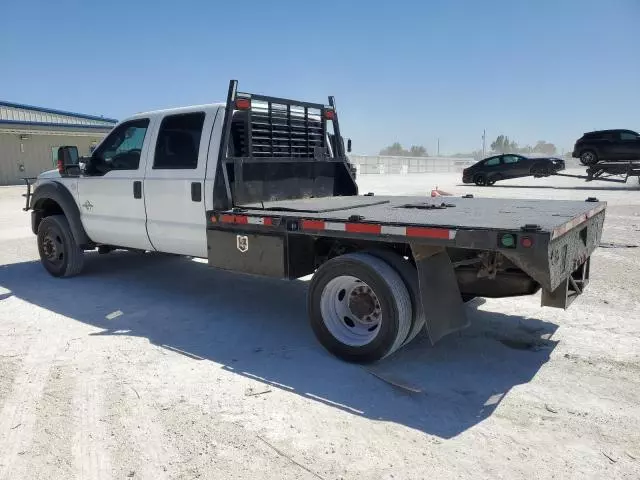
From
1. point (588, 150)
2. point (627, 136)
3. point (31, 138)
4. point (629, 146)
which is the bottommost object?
point (588, 150)

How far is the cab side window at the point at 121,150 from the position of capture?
622 cm

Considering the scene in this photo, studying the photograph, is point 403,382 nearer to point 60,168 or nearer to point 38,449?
point 38,449

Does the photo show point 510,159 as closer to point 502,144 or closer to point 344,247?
point 344,247

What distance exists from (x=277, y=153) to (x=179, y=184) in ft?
3.67

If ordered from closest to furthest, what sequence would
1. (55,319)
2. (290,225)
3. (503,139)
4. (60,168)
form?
(290,225), (55,319), (60,168), (503,139)

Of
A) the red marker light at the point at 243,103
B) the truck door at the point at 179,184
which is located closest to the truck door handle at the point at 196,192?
the truck door at the point at 179,184

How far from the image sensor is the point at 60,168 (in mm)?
6871

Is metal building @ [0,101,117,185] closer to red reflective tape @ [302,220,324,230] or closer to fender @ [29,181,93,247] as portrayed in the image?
fender @ [29,181,93,247]

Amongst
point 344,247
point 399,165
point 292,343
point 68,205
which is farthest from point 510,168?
point 399,165

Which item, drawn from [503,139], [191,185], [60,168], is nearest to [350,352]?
[191,185]

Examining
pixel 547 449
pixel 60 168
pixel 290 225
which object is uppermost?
pixel 60 168

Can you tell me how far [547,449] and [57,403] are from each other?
317cm

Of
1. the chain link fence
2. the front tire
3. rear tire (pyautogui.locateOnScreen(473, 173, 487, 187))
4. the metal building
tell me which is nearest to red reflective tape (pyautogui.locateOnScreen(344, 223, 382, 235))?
the front tire

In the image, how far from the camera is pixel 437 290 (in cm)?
395
